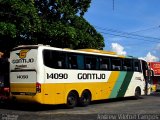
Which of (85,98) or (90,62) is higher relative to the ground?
(90,62)

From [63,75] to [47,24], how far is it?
23.1 feet

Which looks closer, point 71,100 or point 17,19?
point 71,100

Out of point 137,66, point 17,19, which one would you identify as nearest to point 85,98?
point 17,19

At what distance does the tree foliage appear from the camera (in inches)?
961

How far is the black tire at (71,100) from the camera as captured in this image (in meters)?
21.2

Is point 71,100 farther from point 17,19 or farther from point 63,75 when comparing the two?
point 17,19

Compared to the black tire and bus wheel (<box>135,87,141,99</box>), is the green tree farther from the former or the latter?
bus wheel (<box>135,87,141,99</box>)

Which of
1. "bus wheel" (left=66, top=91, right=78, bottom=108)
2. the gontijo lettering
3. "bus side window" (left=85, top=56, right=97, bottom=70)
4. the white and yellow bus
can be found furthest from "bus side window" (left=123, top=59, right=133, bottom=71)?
"bus wheel" (left=66, top=91, right=78, bottom=108)

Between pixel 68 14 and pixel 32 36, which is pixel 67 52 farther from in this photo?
pixel 68 14

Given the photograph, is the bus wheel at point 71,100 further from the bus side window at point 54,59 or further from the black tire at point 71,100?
the bus side window at point 54,59

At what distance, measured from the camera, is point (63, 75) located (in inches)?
816

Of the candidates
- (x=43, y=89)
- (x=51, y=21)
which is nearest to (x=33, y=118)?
(x=43, y=89)

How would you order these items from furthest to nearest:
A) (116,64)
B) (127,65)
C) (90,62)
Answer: (127,65) < (116,64) < (90,62)

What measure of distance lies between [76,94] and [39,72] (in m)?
3.25
